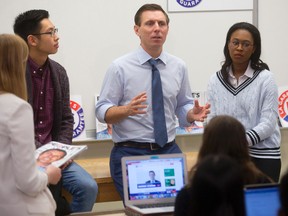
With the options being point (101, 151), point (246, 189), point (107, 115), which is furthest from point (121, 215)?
point (101, 151)

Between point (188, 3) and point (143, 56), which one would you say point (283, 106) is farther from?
point (143, 56)

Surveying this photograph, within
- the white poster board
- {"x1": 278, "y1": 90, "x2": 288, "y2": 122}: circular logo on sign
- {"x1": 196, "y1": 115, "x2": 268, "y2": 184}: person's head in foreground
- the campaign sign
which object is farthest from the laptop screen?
{"x1": 278, "y1": 90, "x2": 288, "y2": 122}: circular logo on sign

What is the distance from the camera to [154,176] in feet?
8.36

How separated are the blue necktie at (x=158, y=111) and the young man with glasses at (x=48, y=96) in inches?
20.5

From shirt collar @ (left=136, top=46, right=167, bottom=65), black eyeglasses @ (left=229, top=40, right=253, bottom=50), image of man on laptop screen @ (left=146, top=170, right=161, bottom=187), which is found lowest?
image of man on laptop screen @ (left=146, top=170, right=161, bottom=187)

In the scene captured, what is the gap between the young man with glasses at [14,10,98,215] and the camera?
10.7 feet

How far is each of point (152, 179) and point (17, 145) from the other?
0.76 metres

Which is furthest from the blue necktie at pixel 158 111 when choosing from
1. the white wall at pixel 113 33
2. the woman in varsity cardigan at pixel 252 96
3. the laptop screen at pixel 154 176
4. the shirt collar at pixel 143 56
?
the white wall at pixel 113 33

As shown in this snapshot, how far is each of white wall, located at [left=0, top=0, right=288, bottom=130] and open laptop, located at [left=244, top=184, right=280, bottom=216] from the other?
2.59 m

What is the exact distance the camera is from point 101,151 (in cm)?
424

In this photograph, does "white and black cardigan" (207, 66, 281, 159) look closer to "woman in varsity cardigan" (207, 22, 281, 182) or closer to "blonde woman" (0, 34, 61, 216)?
"woman in varsity cardigan" (207, 22, 281, 182)

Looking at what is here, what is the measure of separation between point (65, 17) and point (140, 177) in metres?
1.93

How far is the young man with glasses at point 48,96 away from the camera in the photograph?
3256 mm

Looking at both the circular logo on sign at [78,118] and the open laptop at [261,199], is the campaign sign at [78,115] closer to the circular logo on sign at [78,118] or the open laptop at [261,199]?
the circular logo on sign at [78,118]
